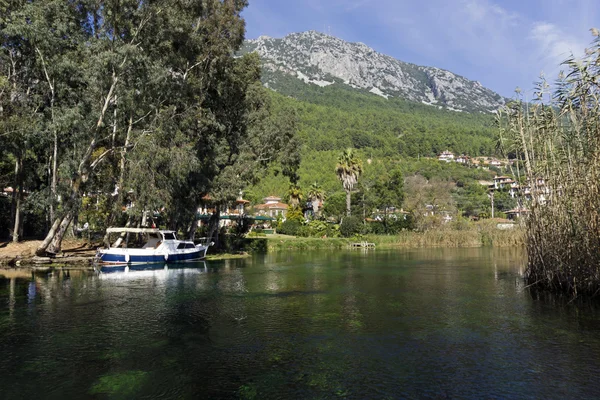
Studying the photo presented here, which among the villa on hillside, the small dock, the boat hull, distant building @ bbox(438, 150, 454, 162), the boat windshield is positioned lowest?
the small dock

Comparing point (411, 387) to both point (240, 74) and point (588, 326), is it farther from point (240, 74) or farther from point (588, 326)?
point (240, 74)

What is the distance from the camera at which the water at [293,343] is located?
8.66 m

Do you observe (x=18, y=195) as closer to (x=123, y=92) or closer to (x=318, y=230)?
(x=123, y=92)

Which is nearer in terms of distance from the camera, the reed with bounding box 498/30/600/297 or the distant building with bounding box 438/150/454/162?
the reed with bounding box 498/30/600/297

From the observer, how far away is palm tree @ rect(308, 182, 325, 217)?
284ft

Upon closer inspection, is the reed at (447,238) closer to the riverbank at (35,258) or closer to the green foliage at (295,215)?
the green foliage at (295,215)

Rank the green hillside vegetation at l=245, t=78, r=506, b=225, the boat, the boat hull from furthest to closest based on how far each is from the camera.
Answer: the green hillside vegetation at l=245, t=78, r=506, b=225
the boat
the boat hull

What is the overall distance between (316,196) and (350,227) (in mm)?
21806

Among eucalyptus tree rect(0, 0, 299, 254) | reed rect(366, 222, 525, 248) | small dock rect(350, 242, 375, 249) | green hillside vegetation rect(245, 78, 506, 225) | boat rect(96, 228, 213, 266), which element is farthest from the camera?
green hillside vegetation rect(245, 78, 506, 225)

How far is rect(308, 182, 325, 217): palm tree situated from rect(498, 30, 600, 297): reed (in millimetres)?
67490

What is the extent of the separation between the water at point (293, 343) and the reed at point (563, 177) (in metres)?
1.44

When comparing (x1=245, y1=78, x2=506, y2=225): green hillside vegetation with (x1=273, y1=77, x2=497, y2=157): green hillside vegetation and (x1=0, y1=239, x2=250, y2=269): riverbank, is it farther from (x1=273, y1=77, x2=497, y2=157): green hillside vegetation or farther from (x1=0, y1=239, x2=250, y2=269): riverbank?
(x1=0, y1=239, x2=250, y2=269): riverbank

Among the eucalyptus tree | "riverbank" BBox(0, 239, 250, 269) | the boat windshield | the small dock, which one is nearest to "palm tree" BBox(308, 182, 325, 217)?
the small dock

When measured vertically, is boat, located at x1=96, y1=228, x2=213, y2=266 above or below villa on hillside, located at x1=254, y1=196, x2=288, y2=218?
below
